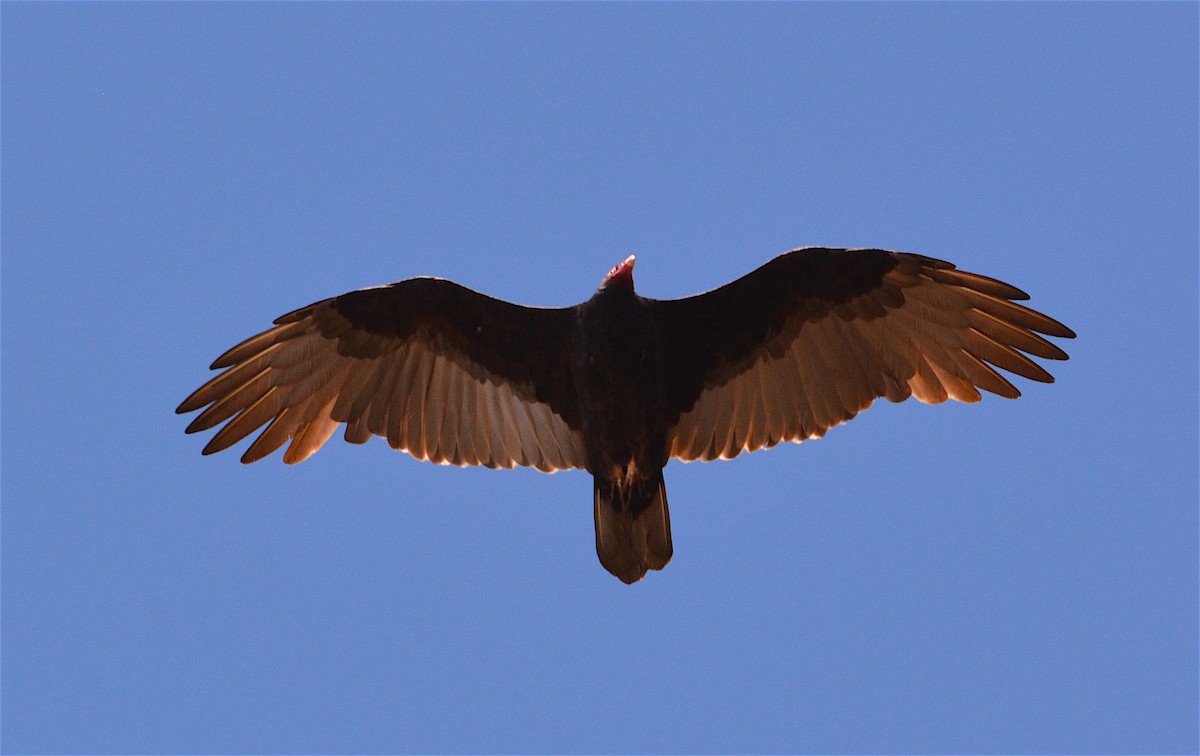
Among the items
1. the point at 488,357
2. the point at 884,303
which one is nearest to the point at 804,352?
the point at 884,303

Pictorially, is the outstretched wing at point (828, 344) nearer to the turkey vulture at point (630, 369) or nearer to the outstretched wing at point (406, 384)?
the turkey vulture at point (630, 369)

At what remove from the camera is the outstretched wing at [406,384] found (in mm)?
7504

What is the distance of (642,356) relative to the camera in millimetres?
6957

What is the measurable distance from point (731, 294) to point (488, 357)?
1403mm

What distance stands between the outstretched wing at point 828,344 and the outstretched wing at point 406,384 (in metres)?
0.74

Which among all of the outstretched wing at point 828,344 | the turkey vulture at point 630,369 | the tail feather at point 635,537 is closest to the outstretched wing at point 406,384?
the turkey vulture at point 630,369

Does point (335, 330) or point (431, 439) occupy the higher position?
point (335, 330)

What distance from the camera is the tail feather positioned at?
7.26m

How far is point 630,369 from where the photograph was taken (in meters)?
6.95

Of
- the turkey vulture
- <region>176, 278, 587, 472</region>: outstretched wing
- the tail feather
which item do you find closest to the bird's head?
the turkey vulture

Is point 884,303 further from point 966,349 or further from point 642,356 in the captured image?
point 642,356

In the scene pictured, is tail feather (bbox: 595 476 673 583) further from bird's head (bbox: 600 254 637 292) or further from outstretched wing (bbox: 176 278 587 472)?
bird's head (bbox: 600 254 637 292)

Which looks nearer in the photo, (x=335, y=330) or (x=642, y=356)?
(x=642, y=356)

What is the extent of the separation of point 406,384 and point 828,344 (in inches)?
92.0
